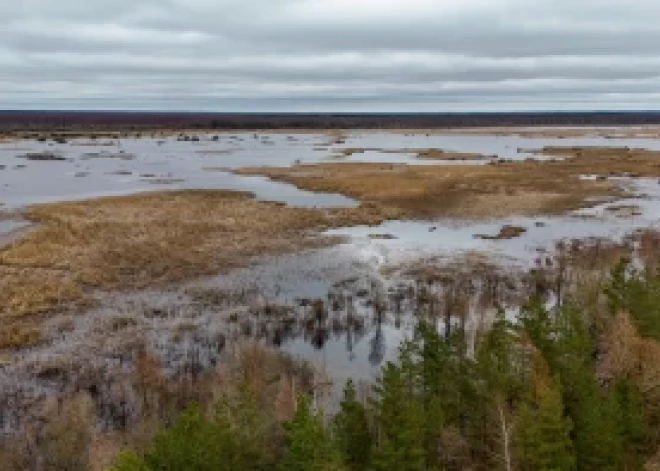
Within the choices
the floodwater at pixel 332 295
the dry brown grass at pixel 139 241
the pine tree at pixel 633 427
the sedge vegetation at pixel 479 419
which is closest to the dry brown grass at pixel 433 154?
the floodwater at pixel 332 295

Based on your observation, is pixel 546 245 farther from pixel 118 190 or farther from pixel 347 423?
pixel 118 190

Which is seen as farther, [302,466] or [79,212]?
[79,212]

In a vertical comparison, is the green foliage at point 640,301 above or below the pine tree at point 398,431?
above

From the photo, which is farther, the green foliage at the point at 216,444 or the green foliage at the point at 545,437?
the green foliage at the point at 545,437

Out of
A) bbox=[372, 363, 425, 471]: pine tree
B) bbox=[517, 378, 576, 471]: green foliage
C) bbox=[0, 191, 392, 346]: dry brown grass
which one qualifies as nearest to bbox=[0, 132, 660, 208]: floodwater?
A: bbox=[0, 191, 392, 346]: dry brown grass

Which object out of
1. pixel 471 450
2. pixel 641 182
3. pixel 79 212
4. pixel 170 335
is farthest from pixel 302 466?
pixel 641 182

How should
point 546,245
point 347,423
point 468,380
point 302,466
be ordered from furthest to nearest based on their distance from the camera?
point 546,245 → point 468,380 → point 347,423 → point 302,466

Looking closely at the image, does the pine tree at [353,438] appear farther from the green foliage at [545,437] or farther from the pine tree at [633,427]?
the pine tree at [633,427]

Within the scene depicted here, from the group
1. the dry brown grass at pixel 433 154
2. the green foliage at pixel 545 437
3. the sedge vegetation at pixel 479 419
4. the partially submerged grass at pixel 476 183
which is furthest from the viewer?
the dry brown grass at pixel 433 154
